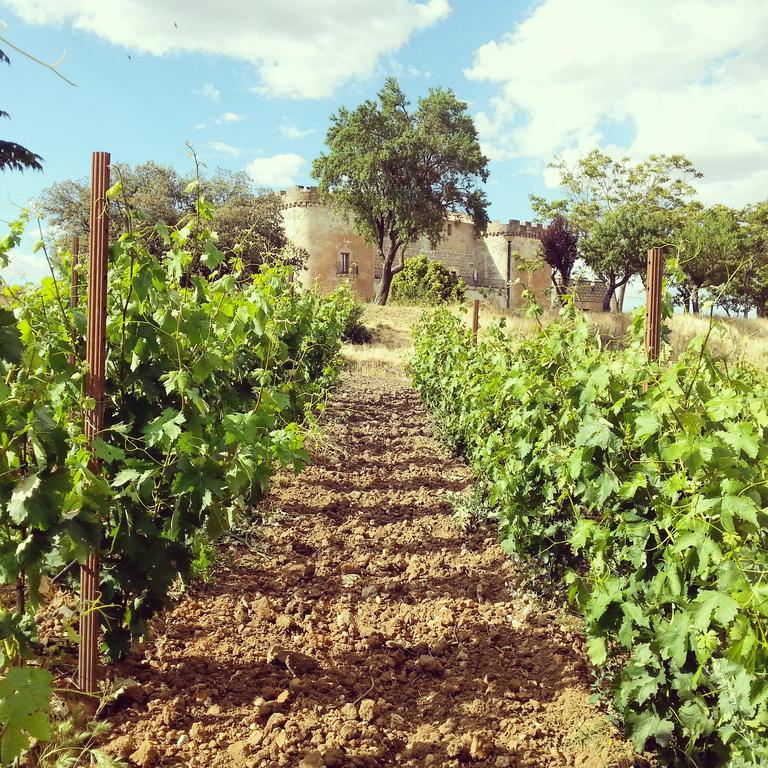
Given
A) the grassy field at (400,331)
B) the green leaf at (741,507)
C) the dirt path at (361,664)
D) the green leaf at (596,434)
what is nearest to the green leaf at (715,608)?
the green leaf at (741,507)

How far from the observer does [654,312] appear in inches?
121

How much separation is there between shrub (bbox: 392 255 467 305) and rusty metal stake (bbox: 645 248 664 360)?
A: 2575cm

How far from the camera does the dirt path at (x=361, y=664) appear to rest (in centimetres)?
232

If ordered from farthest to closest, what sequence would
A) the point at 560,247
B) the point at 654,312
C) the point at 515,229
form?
the point at 515,229 < the point at 560,247 < the point at 654,312

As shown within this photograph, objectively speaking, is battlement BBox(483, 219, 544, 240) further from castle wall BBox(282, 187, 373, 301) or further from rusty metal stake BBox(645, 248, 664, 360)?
rusty metal stake BBox(645, 248, 664, 360)

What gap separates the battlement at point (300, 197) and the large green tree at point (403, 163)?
21.1ft

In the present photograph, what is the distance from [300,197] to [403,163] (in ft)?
30.5

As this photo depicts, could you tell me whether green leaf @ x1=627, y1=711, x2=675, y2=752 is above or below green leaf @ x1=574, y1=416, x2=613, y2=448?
below

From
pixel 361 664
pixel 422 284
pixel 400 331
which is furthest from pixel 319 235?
pixel 361 664

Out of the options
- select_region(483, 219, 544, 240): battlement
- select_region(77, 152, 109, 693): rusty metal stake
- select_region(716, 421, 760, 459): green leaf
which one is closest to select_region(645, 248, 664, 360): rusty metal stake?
select_region(716, 421, 760, 459): green leaf

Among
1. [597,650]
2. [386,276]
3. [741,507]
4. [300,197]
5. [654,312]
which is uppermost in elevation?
[300,197]

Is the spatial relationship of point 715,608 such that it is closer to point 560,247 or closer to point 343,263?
point 560,247

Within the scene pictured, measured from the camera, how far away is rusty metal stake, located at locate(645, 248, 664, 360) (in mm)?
3057

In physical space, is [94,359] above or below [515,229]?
below
